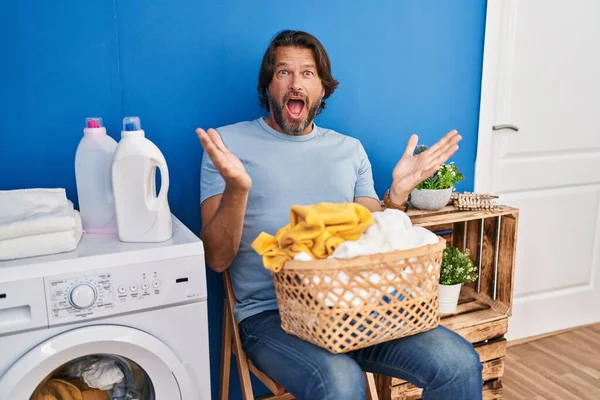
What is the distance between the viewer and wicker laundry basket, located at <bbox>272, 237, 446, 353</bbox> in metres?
1.19

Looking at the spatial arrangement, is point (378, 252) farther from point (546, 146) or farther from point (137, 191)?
point (546, 146)

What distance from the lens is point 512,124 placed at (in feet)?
7.72

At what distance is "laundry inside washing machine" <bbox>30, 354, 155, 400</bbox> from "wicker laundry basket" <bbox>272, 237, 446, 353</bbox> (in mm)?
432

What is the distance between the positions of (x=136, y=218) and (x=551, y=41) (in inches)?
76.1

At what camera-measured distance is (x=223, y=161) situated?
126cm

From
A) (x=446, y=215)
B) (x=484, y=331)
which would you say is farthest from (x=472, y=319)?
(x=446, y=215)

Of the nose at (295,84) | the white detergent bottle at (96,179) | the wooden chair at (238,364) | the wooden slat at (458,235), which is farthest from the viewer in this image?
the wooden slat at (458,235)

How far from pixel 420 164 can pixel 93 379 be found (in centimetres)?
104

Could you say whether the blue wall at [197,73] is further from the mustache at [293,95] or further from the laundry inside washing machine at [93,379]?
the laundry inside washing machine at [93,379]

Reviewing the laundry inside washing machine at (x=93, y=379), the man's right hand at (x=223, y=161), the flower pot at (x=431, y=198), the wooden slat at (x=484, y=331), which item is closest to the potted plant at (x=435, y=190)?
the flower pot at (x=431, y=198)

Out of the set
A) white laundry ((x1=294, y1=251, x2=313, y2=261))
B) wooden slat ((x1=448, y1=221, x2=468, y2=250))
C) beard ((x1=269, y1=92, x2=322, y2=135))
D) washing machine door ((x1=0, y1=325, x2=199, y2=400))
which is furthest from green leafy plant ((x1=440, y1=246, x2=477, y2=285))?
washing machine door ((x1=0, y1=325, x2=199, y2=400))

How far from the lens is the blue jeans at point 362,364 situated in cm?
128

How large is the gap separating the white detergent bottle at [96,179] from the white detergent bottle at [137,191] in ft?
0.31

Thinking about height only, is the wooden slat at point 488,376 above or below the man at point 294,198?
below
